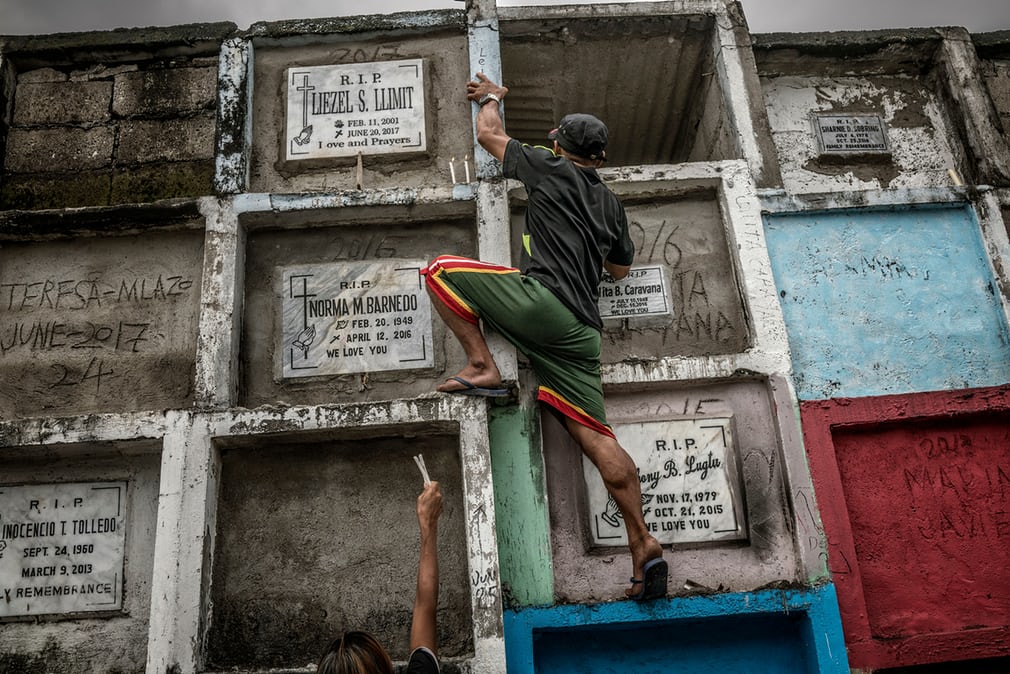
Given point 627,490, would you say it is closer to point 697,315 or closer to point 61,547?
point 697,315

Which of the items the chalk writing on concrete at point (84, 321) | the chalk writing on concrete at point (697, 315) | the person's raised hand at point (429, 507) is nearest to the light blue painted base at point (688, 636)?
the person's raised hand at point (429, 507)

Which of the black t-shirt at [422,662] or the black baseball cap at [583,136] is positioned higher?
the black baseball cap at [583,136]

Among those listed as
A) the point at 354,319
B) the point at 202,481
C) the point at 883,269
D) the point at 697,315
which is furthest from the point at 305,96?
the point at 883,269

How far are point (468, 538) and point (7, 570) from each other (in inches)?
82.6

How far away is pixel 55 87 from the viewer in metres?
4.78

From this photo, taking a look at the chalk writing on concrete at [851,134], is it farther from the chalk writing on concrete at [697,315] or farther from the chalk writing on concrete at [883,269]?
the chalk writing on concrete at [697,315]

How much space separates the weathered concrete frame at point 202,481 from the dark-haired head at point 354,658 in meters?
0.85

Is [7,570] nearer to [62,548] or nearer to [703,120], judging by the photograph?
[62,548]

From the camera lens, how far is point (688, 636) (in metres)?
3.75

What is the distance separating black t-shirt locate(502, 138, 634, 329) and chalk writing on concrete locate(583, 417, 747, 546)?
64 cm

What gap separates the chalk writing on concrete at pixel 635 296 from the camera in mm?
4258

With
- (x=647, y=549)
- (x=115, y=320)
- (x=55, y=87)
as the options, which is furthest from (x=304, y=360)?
(x=55, y=87)

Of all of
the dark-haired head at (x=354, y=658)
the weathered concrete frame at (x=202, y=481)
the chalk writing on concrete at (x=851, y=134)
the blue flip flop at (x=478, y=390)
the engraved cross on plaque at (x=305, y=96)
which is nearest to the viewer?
the dark-haired head at (x=354, y=658)

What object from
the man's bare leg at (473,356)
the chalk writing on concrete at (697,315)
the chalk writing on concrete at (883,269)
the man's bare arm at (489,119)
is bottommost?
the man's bare leg at (473,356)
